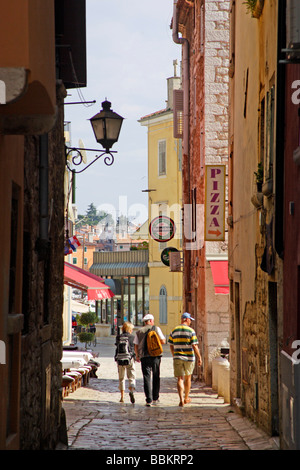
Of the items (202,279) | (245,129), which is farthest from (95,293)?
(245,129)

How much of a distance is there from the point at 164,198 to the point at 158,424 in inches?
1232

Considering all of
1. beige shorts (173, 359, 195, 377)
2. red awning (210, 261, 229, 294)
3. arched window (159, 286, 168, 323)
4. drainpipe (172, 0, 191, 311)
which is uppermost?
drainpipe (172, 0, 191, 311)

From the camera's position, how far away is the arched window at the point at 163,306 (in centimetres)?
4141

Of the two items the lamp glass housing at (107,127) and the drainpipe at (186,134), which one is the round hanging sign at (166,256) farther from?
the lamp glass housing at (107,127)

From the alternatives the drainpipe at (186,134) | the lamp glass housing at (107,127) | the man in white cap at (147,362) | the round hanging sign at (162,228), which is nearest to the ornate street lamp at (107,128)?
the lamp glass housing at (107,127)

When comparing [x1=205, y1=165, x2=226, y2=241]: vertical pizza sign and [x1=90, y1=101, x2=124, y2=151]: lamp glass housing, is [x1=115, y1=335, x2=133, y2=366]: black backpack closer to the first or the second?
[x1=90, y1=101, x2=124, y2=151]: lamp glass housing

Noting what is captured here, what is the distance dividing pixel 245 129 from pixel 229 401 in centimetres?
522

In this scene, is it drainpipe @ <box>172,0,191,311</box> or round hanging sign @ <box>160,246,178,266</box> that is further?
round hanging sign @ <box>160,246,178,266</box>

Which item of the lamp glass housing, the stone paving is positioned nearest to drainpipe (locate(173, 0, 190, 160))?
the stone paving

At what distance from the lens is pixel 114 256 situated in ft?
154

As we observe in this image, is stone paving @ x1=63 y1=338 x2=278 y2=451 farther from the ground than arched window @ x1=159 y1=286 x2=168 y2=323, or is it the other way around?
arched window @ x1=159 y1=286 x2=168 y2=323

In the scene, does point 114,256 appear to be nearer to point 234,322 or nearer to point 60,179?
point 234,322

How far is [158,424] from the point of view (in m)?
11.4

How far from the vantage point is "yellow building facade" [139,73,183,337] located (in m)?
40.9
